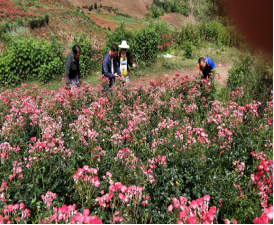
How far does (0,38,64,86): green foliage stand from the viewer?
9.45m

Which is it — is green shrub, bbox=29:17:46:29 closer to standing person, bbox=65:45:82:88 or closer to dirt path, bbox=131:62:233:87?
dirt path, bbox=131:62:233:87

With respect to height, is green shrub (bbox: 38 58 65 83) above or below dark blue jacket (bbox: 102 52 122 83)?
below

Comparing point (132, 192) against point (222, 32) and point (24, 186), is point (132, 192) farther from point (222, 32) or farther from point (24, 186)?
point (222, 32)

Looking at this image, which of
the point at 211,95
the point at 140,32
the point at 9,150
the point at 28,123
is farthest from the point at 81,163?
the point at 140,32

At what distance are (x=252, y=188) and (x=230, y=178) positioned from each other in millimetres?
277

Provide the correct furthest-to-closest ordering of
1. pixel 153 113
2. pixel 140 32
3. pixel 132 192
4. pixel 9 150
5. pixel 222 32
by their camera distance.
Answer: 1. pixel 222 32
2. pixel 140 32
3. pixel 153 113
4. pixel 9 150
5. pixel 132 192

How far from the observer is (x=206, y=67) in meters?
5.98

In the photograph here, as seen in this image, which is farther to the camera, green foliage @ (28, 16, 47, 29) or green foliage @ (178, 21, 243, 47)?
green foliage @ (28, 16, 47, 29)

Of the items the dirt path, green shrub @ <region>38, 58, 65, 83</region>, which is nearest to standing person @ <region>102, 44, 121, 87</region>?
the dirt path

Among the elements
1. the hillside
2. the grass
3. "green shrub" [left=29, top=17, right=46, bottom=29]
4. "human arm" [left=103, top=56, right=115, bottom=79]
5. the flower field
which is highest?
the hillside

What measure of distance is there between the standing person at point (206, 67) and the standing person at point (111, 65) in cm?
205

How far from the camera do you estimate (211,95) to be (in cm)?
550

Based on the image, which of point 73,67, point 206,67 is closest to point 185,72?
point 206,67

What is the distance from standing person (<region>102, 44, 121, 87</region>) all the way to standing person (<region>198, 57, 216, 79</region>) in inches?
80.7
